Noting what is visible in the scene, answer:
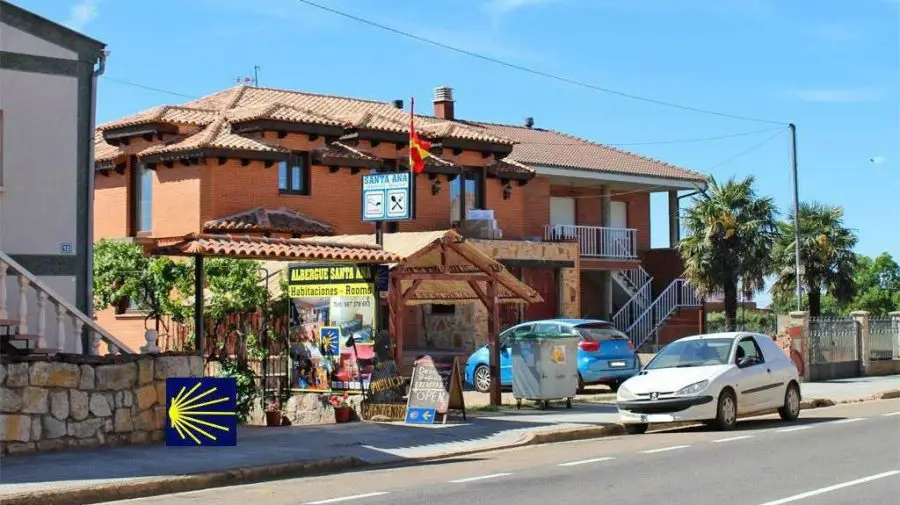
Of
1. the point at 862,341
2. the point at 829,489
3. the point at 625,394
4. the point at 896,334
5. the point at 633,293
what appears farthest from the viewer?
the point at 633,293

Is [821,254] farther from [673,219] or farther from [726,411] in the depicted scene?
[726,411]

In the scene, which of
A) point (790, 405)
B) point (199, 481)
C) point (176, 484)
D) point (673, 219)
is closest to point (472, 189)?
point (673, 219)

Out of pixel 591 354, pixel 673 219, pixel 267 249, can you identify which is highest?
pixel 673 219

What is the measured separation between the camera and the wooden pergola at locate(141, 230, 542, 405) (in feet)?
57.3

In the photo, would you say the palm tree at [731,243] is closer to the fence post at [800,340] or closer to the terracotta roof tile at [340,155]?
the fence post at [800,340]

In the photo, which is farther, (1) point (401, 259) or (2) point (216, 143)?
(2) point (216, 143)

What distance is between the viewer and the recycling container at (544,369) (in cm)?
2175

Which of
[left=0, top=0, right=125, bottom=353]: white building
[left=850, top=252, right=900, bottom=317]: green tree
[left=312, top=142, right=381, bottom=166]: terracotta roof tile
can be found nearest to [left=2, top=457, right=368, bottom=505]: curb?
[left=0, top=0, right=125, bottom=353]: white building

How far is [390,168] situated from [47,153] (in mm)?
17644

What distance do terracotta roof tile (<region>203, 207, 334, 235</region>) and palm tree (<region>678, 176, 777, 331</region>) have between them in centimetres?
1144

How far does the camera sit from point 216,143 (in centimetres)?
3027

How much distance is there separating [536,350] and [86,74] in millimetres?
8973

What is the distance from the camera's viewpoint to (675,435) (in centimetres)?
1831

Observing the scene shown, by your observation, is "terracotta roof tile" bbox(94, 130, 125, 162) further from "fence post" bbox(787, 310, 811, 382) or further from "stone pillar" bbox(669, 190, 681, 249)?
"stone pillar" bbox(669, 190, 681, 249)
